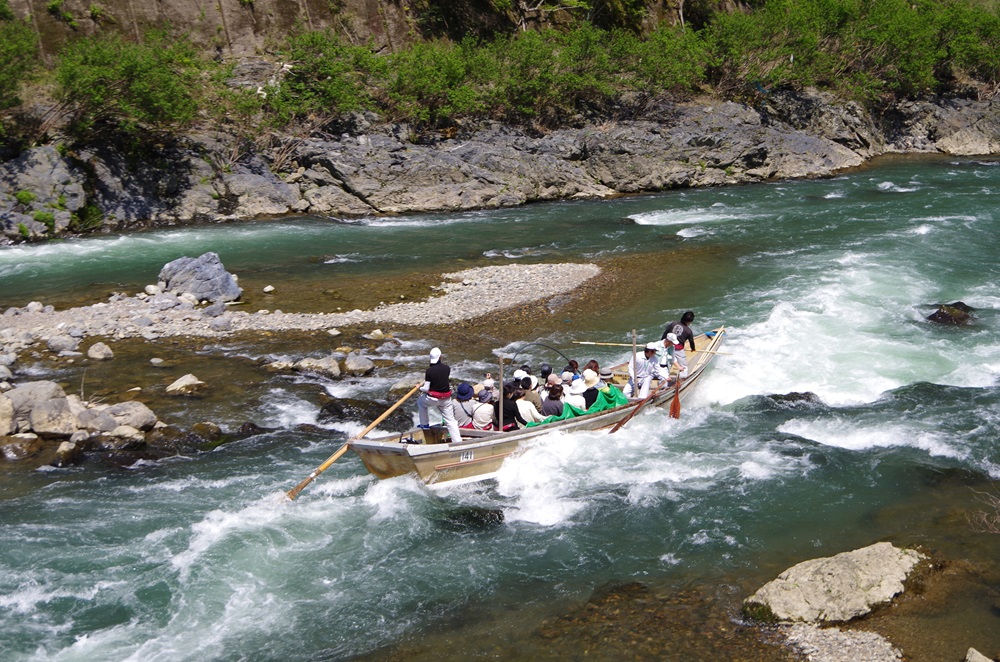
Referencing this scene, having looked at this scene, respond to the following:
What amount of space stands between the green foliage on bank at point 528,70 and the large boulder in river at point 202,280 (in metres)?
11.8

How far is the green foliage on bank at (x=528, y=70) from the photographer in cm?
3192

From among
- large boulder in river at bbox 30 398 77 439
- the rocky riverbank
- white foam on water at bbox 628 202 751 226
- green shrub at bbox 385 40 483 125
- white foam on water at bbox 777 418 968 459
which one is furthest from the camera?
green shrub at bbox 385 40 483 125

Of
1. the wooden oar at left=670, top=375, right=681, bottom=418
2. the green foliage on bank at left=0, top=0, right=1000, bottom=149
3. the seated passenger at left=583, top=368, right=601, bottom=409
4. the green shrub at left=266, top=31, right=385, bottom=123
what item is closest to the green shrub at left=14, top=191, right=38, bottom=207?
the green foliage on bank at left=0, top=0, right=1000, bottom=149

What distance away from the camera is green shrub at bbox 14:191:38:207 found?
2951 centimetres

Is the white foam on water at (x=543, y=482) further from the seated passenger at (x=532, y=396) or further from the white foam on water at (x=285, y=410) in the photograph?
the white foam on water at (x=285, y=410)

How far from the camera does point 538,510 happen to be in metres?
12.5

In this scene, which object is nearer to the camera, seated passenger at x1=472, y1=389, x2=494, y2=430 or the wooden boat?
the wooden boat

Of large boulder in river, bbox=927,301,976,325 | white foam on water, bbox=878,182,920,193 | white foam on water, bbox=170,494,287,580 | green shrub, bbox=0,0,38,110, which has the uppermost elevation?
green shrub, bbox=0,0,38,110

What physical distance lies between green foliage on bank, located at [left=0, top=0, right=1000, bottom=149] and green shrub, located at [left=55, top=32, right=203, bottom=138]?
5 cm

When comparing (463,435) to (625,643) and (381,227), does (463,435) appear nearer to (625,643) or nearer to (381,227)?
(625,643)

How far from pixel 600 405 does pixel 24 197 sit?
25067mm

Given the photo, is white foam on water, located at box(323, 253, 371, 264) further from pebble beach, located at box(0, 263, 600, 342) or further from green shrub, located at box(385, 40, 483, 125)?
green shrub, located at box(385, 40, 483, 125)

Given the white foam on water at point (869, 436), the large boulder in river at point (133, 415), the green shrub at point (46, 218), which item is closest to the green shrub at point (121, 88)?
the green shrub at point (46, 218)

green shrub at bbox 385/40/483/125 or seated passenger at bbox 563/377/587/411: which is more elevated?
green shrub at bbox 385/40/483/125
